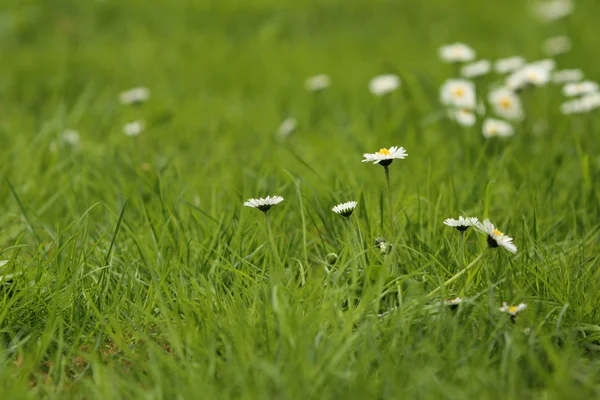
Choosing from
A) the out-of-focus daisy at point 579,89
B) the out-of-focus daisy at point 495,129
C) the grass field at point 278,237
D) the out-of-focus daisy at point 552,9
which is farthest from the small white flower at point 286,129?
the out-of-focus daisy at point 552,9

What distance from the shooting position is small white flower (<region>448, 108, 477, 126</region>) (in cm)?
300

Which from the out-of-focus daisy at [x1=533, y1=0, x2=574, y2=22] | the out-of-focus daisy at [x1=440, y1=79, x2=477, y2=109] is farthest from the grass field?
the out-of-focus daisy at [x1=533, y1=0, x2=574, y2=22]

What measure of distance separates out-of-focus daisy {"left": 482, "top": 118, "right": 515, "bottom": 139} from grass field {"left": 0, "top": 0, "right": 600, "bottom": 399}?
0.03 m

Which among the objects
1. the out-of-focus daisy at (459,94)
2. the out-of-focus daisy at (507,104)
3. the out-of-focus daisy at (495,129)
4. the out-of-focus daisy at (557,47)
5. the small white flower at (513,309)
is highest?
the small white flower at (513,309)

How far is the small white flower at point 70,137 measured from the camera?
296cm

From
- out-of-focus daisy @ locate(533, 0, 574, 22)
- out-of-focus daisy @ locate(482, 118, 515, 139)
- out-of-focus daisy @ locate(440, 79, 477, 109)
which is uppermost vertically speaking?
out-of-focus daisy @ locate(440, 79, 477, 109)

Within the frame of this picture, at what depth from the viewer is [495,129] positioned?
287 cm

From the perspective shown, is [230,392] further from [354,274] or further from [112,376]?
[354,274]

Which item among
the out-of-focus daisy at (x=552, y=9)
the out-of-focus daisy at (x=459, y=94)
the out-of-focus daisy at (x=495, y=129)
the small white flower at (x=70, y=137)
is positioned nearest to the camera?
the out-of-focus daisy at (x=495, y=129)

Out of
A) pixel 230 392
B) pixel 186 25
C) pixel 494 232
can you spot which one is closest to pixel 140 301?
pixel 230 392

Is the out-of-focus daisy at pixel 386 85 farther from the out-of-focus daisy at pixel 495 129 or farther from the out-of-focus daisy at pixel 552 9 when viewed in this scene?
the out-of-focus daisy at pixel 552 9

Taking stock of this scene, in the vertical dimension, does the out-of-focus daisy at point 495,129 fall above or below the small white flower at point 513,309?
below

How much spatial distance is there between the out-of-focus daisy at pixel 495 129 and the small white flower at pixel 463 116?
7cm

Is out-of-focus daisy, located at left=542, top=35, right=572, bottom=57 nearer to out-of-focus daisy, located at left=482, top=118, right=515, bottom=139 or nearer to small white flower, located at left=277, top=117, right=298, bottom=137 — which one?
out-of-focus daisy, located at left=482, top=118, right=515, bottom=139
